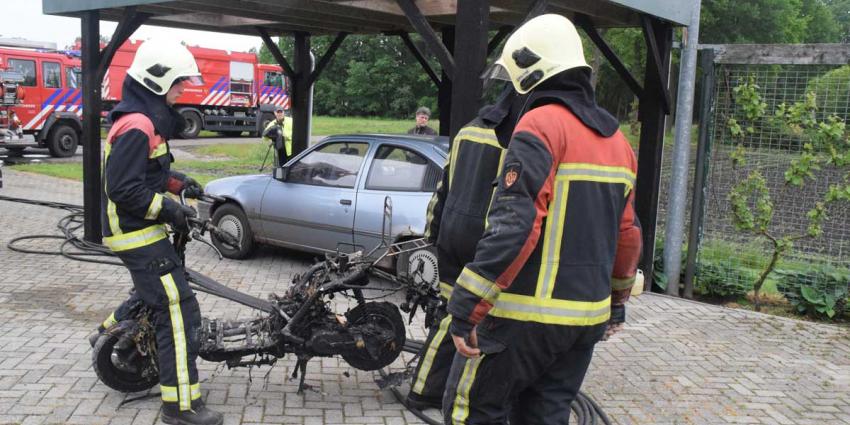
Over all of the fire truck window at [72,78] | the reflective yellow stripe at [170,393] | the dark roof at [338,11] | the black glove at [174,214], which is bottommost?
the reflective yellow stripe at [170,393]

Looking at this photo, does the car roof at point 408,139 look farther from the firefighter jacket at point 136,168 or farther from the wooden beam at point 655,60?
the firefighter jacket at point 136,168

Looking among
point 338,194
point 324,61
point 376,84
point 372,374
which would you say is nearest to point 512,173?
point 372,374

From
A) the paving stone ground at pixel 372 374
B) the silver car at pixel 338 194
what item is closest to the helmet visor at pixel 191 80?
the paving stone ground at pixel 372 374

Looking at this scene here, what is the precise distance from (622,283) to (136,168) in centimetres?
250

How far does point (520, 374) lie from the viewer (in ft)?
9.26

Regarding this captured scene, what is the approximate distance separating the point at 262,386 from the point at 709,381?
309 cm

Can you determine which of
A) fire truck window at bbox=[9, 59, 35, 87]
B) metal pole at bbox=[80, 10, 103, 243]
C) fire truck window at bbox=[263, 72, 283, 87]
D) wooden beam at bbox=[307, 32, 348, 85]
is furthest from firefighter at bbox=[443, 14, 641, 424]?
fire truck window at bbox=[263, 72, 283, 87]

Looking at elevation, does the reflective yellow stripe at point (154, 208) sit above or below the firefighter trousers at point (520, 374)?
above

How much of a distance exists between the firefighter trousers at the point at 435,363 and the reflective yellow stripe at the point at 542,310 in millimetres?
1288

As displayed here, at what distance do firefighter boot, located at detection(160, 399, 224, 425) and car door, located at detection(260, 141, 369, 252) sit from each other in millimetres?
3282

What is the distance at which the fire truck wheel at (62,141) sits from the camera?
19531 mm

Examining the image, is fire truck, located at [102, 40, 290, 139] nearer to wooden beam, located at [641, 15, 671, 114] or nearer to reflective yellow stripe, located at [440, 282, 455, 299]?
wooden beam, located at [641, 15, 671, 114]

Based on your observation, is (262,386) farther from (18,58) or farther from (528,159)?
(18,58)

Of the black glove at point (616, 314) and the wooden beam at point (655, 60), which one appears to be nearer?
the black glove at point (616, 314)
